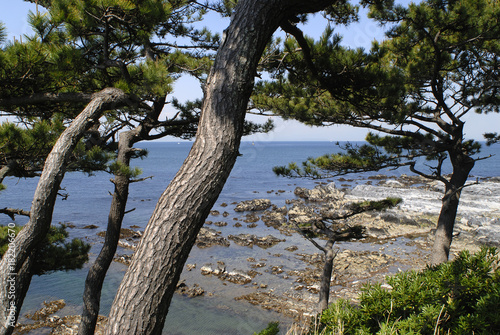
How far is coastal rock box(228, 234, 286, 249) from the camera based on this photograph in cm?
1235

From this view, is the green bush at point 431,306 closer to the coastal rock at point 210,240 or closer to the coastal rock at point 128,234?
the coastal rock at point 210,240

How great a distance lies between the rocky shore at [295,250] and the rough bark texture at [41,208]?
12.8ft

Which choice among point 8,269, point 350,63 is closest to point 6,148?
point 8,269

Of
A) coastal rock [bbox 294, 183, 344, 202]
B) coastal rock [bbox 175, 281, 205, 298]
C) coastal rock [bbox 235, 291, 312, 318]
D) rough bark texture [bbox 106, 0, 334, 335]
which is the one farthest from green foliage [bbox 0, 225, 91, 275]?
coastal rock [bbox 294, 183, 344, 202]

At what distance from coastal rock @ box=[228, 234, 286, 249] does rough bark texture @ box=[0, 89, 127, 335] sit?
30.8ft

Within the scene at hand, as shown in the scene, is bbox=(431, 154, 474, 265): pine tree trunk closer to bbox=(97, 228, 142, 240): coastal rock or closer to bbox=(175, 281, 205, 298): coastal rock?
bbox=(175, 281, 205, 298): coastal rock

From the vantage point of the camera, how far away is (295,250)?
11.7 metres

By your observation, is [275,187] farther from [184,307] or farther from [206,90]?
[206,90]

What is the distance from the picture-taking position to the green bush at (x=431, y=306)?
2045 millimetres

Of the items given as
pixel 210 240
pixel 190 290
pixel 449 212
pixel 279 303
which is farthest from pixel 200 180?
pixel 210 240

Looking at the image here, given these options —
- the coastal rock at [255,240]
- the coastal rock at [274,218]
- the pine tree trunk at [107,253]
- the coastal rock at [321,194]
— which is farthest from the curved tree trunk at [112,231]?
the coastal rock at [321,194]

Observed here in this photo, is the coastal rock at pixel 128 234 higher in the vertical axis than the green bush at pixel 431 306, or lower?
lower

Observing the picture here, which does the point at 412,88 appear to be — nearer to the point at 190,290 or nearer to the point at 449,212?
the point at 449,212

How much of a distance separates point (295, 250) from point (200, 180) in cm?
1042
